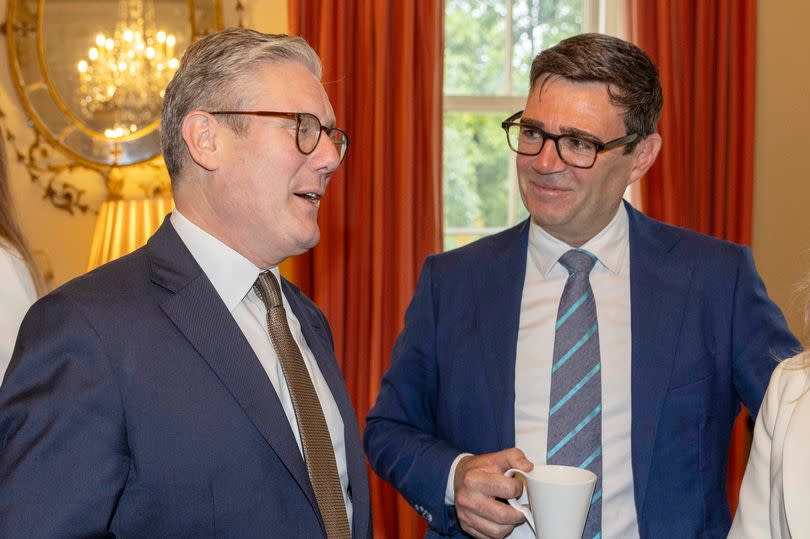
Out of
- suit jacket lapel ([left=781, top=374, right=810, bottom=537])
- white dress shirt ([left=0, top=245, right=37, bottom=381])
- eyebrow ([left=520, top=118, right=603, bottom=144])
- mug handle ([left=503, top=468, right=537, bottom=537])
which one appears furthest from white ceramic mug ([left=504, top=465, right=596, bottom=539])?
white dress shirt ([left=0, top=245, right=37, bottom=381])

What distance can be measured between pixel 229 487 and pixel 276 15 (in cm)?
301

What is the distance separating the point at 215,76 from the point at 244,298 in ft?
1.22

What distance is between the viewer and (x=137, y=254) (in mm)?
1495

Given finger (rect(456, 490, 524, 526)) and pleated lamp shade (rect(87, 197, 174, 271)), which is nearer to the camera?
finger (rect(456, 490, 524, 526))

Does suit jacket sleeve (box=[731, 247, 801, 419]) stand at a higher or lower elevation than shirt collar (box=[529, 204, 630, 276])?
lower

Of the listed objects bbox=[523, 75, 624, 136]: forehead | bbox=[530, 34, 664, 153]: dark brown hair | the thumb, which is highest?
bbox=[530, 34, 664, 153]: dark brown hair

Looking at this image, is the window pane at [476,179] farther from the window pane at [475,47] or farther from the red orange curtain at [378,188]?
the red orange curtain at [378,188]

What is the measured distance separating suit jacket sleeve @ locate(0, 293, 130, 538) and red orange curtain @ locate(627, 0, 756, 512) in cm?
322

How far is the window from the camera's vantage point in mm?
4328

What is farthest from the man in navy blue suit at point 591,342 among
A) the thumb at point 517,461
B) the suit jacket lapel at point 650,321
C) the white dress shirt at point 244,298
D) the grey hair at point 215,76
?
the grey hair at point 215,76

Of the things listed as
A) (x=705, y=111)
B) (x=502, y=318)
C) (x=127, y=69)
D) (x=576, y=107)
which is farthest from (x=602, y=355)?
(x=127, y=69)

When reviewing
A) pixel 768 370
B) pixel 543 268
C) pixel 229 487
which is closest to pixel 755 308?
pixel 768 370

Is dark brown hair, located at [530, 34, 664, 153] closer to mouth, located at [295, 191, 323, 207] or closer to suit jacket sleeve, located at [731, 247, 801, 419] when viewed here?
suit jacket sleeve, located at [731, 247, 801, 419]

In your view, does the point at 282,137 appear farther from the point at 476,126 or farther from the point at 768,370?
the point at 476,126
